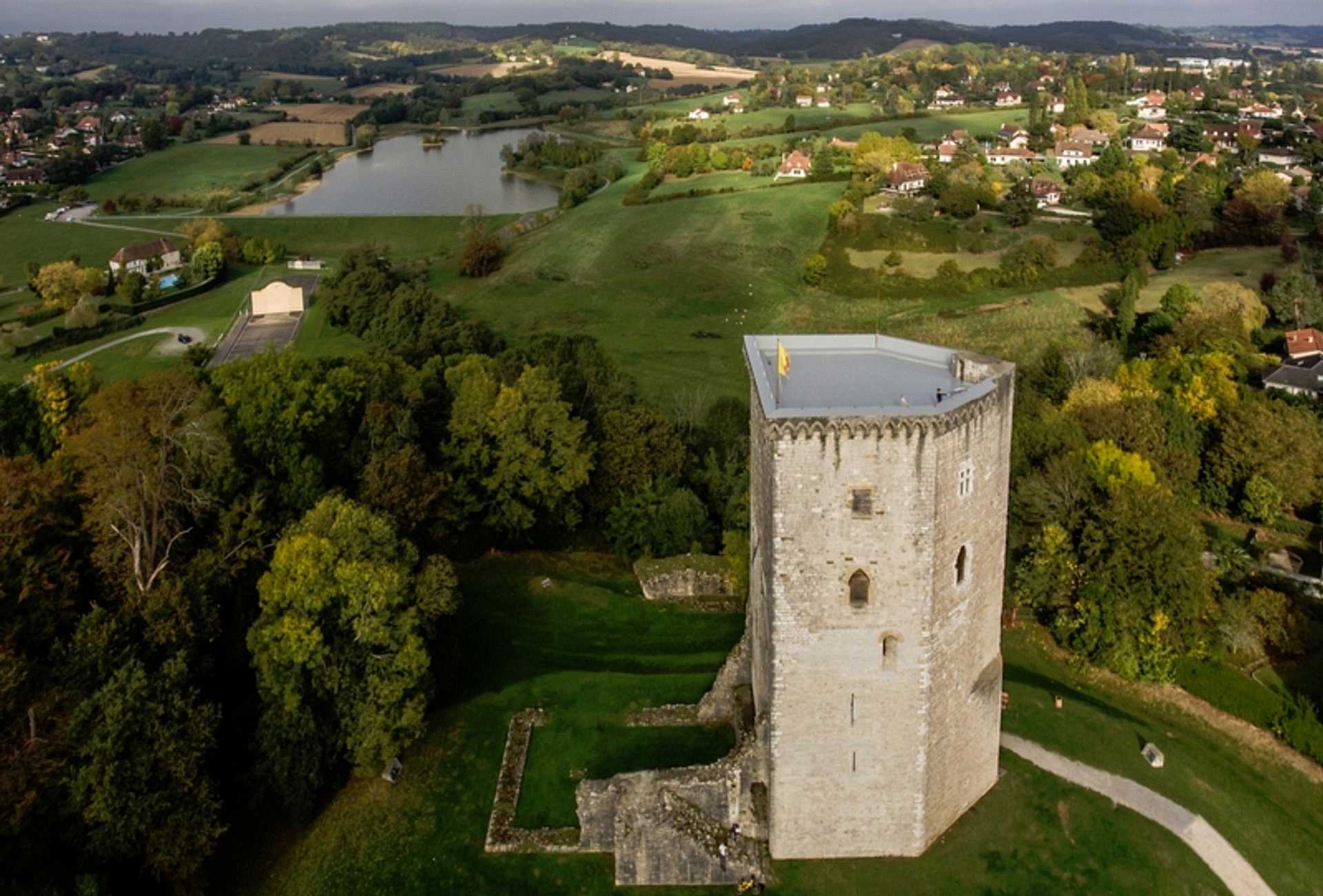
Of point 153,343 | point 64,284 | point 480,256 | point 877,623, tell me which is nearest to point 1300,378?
point 877,623

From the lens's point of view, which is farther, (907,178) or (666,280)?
(907,178)

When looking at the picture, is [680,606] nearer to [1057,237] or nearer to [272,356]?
[272,356]

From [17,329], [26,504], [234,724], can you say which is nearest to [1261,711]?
[234,724]

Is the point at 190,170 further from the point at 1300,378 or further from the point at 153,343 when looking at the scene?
the point at 1300,378

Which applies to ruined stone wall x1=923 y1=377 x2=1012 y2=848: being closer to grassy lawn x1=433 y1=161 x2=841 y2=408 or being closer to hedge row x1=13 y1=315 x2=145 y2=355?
grassy lawn x1=433 y1=161 x2=841 y2=408

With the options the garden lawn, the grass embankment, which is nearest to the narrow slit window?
the grass embankment

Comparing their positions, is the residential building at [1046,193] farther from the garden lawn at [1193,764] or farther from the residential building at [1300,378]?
the garden lawn at [1193,764]
